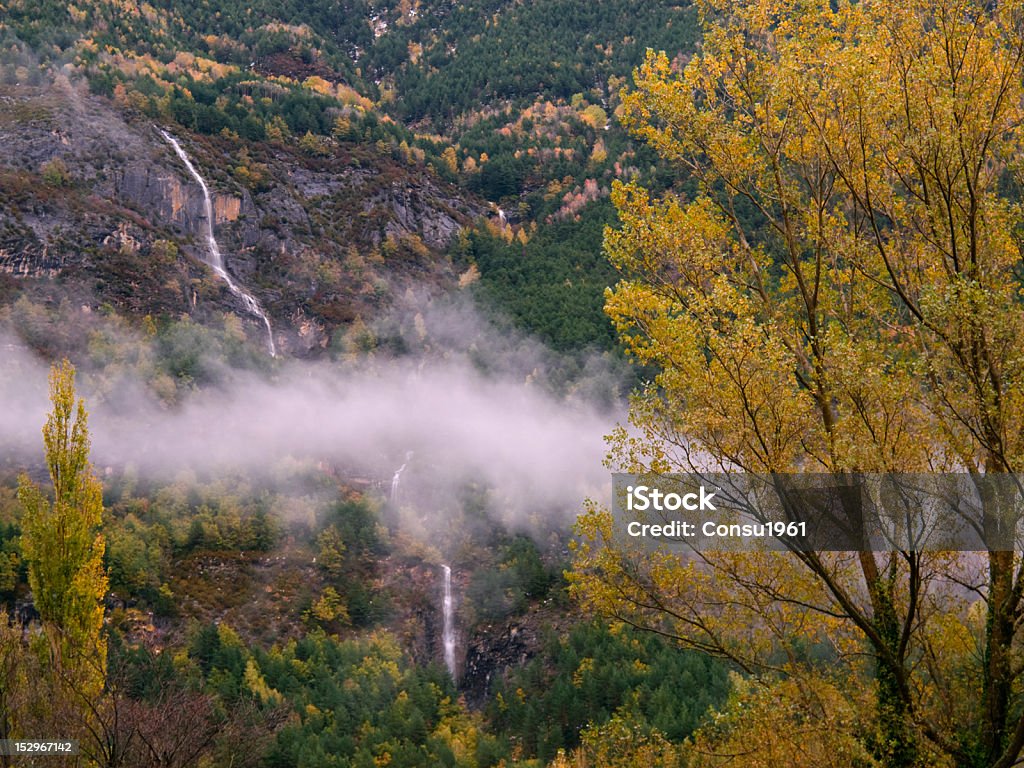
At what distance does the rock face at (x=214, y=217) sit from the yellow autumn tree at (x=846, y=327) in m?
88.2

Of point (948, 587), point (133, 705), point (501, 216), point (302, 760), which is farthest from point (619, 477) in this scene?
point (501, 216)

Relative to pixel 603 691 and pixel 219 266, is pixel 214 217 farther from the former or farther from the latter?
pixel 603 691

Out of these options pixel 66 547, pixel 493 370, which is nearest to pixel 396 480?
pixel 493 370

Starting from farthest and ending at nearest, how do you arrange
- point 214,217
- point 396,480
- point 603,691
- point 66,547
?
point 214,217 < point 396,480 < point 603,691 < point 66,547

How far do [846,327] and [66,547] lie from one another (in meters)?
18.4

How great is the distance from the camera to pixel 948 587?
10.1m

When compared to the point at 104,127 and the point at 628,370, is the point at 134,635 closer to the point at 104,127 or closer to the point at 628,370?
the point at 628,370

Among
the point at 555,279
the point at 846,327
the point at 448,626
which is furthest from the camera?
the point at 555,279

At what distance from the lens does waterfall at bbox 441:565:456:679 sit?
6525 cm

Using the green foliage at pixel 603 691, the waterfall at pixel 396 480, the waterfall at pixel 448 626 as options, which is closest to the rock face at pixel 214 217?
the waterfall at pixel 396 480

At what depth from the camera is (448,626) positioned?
68188mm

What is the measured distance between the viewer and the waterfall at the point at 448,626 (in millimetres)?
65250

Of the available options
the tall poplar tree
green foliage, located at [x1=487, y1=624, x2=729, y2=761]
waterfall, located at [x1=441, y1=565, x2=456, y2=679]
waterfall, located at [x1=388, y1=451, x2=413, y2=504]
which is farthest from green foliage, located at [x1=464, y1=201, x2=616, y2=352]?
the tall poplar tree

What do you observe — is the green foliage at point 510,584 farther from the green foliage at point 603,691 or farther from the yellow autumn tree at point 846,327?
the yellow autumn tree at point 846,327
